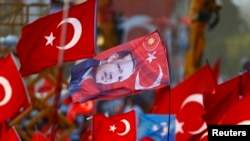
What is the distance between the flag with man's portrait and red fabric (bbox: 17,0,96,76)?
191mm

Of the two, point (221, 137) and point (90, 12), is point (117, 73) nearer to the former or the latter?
point (90, 12)

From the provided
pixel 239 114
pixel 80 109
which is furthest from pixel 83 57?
pixel 80 109

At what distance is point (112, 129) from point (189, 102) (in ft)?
9.44

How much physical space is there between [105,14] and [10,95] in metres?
13.8

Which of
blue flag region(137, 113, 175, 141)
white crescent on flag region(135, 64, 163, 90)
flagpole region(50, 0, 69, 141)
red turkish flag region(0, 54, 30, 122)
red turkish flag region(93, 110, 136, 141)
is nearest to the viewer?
flagpole region(50, 0, 69, 141)

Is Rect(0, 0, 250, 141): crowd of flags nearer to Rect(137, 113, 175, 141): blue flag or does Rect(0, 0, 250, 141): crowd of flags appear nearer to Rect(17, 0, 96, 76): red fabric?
Rect(17, 0, 96, 76): red fabric

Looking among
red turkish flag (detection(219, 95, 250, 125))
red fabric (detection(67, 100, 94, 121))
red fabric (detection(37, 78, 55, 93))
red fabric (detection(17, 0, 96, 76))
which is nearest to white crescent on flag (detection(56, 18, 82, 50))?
red fabric (detection(17, 0, 96, 76))

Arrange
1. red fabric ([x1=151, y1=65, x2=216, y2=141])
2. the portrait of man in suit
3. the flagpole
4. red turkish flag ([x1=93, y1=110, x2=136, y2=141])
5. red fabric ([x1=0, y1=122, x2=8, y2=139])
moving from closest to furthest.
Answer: the flagpole, the portrait of man in suit, red turkish flag ([x1=93, y1=110, x2=136, y2=141]), red fabric ([x1=0, y1=122, x2=8, y2=139]), red fabric ([x1=151, y1=65, x2=216, y2=141])

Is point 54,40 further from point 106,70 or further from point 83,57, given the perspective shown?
point 106,70

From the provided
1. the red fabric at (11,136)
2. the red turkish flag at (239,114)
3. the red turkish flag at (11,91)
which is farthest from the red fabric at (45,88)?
the red turkish flag at (239,114)

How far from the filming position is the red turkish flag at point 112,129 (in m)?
13.9

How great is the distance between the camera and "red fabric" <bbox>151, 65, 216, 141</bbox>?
53.1 feet

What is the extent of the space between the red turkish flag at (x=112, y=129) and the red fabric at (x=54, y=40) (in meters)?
0.73

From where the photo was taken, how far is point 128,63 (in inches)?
537
